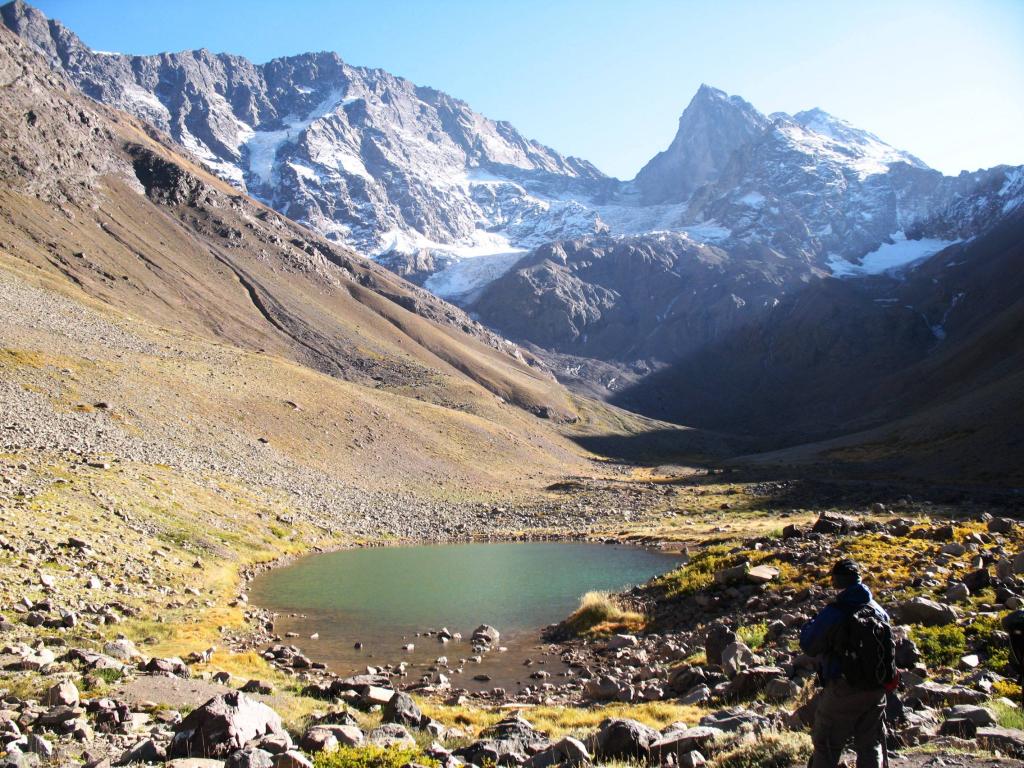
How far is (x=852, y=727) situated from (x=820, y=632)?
3.89 feet

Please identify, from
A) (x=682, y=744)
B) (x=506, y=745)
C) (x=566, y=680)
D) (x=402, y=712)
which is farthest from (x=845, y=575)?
(x=566, y=680)

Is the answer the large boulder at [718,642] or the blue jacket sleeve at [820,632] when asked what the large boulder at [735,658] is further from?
the blue jacket sleeve at [820,632]

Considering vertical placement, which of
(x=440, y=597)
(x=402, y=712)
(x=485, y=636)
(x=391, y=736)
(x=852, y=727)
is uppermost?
(x=852, y=727)

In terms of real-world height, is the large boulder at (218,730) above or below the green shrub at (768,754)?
below

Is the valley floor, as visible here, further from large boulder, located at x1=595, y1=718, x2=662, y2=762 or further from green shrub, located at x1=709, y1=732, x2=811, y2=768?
large boulder, located at x1=595, y1=718, x2=662, y2=762

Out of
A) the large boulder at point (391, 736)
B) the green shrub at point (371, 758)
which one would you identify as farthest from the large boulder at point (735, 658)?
the green shrub at point (371, 758)

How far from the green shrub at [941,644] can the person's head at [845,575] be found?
7.56 meters

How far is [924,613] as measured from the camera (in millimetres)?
16547

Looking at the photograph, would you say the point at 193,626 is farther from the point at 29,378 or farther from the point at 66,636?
the point at 29,378

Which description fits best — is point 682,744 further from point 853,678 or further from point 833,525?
point 833,525

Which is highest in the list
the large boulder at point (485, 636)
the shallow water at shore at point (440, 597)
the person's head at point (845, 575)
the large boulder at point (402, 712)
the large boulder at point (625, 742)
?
the person's head at point (845, 575)

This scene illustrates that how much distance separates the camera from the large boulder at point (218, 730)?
10172 mm

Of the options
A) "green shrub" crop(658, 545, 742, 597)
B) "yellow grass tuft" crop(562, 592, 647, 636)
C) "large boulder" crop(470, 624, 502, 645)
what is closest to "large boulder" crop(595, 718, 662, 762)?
"yellow grass tuft" crop(562, 592, 647, 636)

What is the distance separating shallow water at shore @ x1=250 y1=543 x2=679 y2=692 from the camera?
76.5 ft
